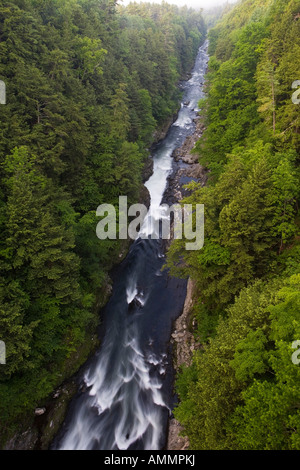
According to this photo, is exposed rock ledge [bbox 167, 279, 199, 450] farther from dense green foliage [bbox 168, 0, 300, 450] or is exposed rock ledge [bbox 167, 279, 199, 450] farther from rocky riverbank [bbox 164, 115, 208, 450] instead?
dense green foliage [bbox 168, 0, 300, 450]

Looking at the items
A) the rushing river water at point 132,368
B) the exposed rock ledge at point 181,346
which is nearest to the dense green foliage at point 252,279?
the exposed rock ledge at point 181,346

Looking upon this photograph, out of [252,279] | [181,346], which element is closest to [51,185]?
[252,279]

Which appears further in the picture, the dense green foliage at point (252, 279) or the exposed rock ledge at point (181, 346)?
the exposed rock ledge at point (181, 346)

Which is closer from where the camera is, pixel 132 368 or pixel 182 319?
pixel 132 368

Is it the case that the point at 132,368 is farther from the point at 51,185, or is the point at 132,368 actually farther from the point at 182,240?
the point at 51,185

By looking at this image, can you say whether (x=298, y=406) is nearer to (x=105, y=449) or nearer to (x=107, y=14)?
(x=105, y=449)

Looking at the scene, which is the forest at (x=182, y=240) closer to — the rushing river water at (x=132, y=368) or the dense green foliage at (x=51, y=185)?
the dense green foliage at (x=51, y=185)

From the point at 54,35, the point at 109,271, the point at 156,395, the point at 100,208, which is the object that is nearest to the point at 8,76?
the point at 54,35
